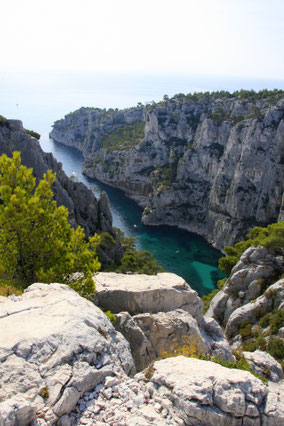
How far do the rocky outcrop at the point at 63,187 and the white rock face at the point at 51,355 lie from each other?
32.8 m

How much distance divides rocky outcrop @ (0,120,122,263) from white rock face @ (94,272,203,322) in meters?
27.7

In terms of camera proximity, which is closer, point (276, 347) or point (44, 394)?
point (44, 394)

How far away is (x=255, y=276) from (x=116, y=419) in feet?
102

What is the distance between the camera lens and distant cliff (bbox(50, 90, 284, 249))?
78.8 meters

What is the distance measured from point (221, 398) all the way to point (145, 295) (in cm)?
851

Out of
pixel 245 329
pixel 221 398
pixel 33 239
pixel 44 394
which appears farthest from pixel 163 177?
pixel 44 394

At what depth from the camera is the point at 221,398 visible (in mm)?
7898

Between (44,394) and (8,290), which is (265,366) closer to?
(44,394)

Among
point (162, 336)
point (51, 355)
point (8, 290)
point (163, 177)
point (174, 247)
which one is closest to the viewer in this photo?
point (51, 355)

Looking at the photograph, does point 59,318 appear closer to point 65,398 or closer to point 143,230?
point 65,398

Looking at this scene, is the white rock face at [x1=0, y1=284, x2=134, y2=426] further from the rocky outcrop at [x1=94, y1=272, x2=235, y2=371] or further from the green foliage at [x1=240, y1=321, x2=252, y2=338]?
the green foliage at [x1=240, y1=321, x2=252, y2=338]

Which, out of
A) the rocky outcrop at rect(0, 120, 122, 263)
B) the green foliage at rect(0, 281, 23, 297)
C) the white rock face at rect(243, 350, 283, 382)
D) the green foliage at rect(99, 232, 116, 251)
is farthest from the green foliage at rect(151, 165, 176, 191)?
the green foliage at rect(0, 281, 23, 297)

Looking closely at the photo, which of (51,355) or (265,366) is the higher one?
(51,355)

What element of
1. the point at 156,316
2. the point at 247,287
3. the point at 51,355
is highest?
the point at 51,355
